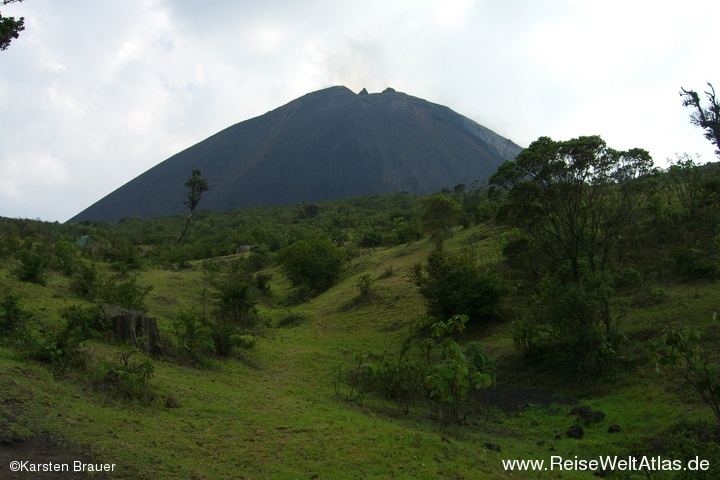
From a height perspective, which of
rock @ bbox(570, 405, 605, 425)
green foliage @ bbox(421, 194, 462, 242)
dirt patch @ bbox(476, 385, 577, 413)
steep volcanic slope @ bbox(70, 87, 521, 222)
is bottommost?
dirt patch @ bbox(476, 385, 577, 413)

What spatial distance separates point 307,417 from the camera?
339 inches

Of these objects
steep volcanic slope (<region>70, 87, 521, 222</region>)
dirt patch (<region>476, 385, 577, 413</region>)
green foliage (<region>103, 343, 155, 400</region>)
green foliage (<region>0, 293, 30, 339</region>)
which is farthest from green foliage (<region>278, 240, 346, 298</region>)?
steep volcanic slope (<region>70, 87, 521, 222</region>)

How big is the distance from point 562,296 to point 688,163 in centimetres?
1255

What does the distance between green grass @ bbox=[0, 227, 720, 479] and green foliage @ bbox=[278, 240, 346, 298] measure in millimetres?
12038

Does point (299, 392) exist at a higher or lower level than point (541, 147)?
lower

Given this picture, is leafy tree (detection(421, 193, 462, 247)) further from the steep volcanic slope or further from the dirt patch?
the steep volcanic slope

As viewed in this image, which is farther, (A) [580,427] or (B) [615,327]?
(B) [615,327]

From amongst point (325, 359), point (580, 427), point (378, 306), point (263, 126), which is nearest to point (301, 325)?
point (378, 306)

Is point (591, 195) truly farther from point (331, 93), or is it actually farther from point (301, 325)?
point (331, 93)

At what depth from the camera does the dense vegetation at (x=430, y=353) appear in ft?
22.1

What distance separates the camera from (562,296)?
1225cm

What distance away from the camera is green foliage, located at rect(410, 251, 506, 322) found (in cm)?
1702

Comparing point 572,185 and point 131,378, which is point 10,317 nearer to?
point 131,378

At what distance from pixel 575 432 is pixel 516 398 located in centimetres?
276
